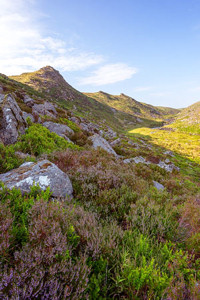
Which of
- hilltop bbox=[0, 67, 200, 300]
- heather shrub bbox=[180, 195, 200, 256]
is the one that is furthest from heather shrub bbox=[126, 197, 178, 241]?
heather shrub bbox=[180, 195, 200, 256]

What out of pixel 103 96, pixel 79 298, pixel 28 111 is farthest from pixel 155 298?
pixel 103 96

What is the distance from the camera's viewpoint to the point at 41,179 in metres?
4.04

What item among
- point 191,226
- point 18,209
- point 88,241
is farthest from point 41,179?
Answer: point 191,226

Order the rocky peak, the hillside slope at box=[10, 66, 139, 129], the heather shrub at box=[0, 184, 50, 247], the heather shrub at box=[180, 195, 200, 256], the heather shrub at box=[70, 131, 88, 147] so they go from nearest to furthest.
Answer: the heather shrub at box=[0, 184, 50, 247], the heather shrub at box=[180, 195, 200, 256], the heather shrub at box=[70, 131, 88, 147], the hillside slope at box=[10, 66, 139, 129], the rocky peak

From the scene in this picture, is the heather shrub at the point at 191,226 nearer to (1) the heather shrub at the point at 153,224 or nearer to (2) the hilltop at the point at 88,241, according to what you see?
(2) the hilltop at the point at 88,241

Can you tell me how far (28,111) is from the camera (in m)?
12.7

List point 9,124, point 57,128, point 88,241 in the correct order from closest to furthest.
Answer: point 88,241 → point 9,124 → point 57,128

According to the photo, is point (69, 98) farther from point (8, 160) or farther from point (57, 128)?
point (8, 160)

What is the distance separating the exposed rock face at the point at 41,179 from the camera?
3846 mm

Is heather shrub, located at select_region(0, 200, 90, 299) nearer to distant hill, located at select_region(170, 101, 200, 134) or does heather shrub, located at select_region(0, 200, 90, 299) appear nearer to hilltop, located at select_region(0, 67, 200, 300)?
hilltop, located at select_region(0, 67, 200, 300)

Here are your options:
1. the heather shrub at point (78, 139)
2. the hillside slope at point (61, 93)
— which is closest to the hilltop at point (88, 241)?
the heather shrub at point (78, 139)

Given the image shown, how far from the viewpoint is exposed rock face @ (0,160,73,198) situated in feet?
12.6

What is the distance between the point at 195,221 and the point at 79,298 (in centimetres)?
300

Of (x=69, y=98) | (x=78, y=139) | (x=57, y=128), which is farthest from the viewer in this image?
(x=69, y=98)
